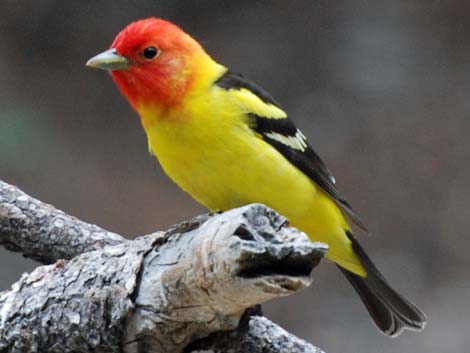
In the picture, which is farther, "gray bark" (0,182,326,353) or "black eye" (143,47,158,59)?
"black eye" (143,47,158,59)

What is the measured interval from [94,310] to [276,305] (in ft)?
10.6

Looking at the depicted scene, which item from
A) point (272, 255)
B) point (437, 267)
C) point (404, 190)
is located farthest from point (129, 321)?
point (404, 190)

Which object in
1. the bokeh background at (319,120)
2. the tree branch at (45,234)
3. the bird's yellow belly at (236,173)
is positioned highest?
the bokeh background at (319,120)

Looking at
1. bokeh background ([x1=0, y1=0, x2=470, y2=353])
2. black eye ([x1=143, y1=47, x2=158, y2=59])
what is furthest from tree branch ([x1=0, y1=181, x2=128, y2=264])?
bokeh background ([x1=0, y1=0, x2=470, y2=353])

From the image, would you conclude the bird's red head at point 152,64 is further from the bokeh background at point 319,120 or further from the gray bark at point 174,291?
the bokeh background at point 319,120

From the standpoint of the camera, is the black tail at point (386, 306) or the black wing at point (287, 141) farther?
the black tail at point (386, 306)

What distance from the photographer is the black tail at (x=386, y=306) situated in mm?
3734

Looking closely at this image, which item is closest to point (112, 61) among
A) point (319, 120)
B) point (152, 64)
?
point (152, 64)

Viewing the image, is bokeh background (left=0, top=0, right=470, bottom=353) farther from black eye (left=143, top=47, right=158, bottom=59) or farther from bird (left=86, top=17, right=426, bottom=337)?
black eye (left=143, top=47, right=158, bottom=59)

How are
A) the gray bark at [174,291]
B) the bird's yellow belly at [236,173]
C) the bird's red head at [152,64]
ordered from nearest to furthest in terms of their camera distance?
the gray bark at [174,291] → the bird's yellow belly at [236,173] → the bird's red head at [152,64]

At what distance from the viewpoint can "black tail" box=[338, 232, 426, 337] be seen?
3734mm

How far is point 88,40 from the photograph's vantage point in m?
7.36

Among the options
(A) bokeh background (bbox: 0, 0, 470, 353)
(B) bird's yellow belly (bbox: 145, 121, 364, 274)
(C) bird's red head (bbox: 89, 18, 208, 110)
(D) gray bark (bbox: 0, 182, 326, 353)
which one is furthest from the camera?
(A) bokeh background (bbox: 0, 0, 470, 353)

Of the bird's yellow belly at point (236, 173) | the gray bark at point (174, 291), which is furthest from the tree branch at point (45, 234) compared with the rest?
the gray bark at point (174, 291)
